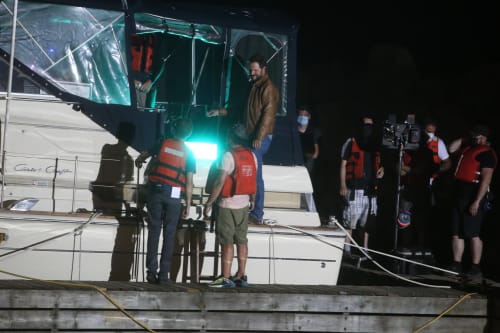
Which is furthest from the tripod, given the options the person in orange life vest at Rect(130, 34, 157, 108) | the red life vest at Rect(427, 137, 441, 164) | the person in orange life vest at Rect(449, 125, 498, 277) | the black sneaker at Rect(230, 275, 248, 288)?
the person in orange life vest at Rect(130, 34, 157, 108)

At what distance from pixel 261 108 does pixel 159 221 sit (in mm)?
1777

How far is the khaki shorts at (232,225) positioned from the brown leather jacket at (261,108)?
105 cm

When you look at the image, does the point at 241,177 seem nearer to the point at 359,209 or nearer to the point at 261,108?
the point at 261,108

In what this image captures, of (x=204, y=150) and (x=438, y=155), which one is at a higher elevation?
(x=438, y=155)

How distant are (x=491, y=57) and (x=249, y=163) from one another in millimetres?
9913

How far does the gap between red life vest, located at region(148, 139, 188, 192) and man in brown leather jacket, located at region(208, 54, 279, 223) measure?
3.27ft

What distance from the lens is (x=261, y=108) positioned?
7836mm

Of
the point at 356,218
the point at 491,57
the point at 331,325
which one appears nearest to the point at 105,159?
the point at 331,325

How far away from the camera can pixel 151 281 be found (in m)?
7.05

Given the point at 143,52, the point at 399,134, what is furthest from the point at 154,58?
the point at 399,134

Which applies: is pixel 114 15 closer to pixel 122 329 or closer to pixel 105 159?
pixel 105 159

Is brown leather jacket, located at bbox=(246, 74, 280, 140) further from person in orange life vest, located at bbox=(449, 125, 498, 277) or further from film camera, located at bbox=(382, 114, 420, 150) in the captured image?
person in orange life vest, located at bbox=(449, 125, 498, 277)

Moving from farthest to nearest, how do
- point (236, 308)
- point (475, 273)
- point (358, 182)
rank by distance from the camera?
1. point (358, 182)
2. point (475, 273)
3. point (236, 308)

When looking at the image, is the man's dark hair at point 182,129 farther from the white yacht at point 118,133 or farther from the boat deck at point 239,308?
the boat deck at point 239,308
